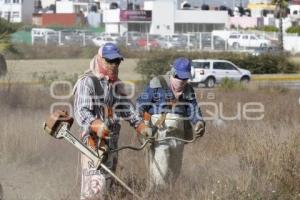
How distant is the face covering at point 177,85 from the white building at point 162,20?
78415mm

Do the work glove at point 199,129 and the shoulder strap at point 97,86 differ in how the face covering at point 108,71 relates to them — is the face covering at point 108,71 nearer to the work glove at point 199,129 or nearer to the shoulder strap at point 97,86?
the shoulder strap at point 97,86

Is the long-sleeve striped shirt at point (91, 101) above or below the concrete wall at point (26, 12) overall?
below

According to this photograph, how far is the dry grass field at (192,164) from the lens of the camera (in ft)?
20.0

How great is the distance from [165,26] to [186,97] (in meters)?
80.8

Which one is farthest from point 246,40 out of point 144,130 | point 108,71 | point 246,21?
point 108,71

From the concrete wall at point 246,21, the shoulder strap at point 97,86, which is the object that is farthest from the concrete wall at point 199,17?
the shoulder strap at point 97,86

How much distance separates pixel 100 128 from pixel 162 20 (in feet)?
271

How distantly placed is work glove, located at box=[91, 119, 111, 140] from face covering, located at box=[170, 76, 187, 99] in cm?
112

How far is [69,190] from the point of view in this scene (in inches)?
266

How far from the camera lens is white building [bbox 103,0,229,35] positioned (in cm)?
8638

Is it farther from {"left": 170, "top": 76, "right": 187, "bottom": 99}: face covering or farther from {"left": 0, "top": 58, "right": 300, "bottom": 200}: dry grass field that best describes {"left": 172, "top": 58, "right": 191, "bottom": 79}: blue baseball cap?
{"left": 0, "top": 58, "right": 300, "bottom": 200}: dry grass field

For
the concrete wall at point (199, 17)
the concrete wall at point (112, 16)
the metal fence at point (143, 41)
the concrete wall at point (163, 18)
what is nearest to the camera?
the metal fence at point (143, 41)

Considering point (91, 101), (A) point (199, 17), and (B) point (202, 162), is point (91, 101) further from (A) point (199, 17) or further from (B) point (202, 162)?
(A) point (199, 17)

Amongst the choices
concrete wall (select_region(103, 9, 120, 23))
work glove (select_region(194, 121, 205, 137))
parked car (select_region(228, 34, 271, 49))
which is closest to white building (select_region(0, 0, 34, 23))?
concrete wall (select_region(103, 9, 120, 23))
